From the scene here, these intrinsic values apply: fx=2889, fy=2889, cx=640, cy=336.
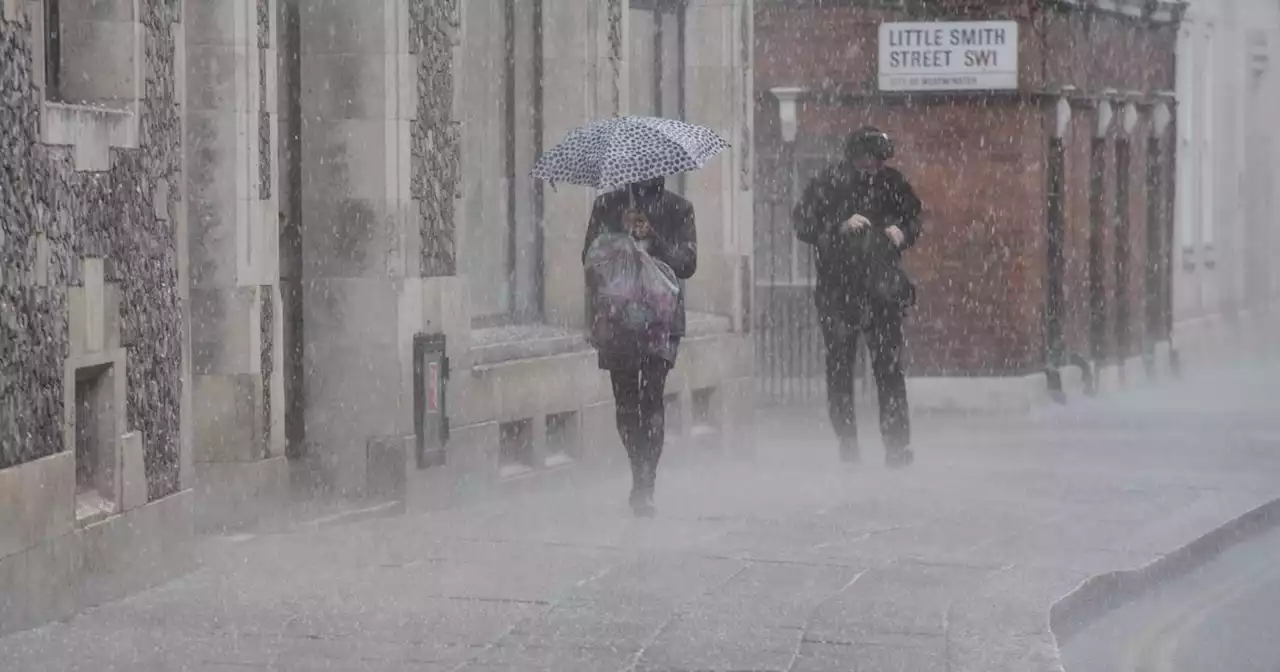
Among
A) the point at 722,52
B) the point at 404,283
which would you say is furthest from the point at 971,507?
the point at 722,52

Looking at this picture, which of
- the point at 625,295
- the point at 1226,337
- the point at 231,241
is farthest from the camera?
the point at 1226,337

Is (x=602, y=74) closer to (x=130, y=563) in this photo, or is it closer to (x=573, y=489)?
(x=573, y=489)

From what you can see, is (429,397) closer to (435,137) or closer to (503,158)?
(435,137)

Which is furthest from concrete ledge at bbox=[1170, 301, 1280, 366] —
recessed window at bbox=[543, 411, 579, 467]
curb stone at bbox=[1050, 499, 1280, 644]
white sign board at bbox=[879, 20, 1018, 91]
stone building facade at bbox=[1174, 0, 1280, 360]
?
curb stone at bbox=[1050, 499, 1280, 644]

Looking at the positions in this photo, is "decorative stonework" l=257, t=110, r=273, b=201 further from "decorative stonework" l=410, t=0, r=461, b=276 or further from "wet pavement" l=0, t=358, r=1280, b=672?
"wet pavement" l=0, t=358, r=1280, b=672

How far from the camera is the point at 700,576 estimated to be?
37.4 ft

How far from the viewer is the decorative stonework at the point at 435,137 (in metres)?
14.2

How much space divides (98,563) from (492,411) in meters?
4.64

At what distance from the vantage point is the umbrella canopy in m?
13.2

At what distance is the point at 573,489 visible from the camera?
1577 centimetres

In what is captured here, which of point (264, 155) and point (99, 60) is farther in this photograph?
point (264, 155)

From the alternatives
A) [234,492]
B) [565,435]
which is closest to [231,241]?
[234,492]

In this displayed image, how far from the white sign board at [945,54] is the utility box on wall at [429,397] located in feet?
34.0

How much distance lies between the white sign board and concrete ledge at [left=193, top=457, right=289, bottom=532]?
11.7 metres
